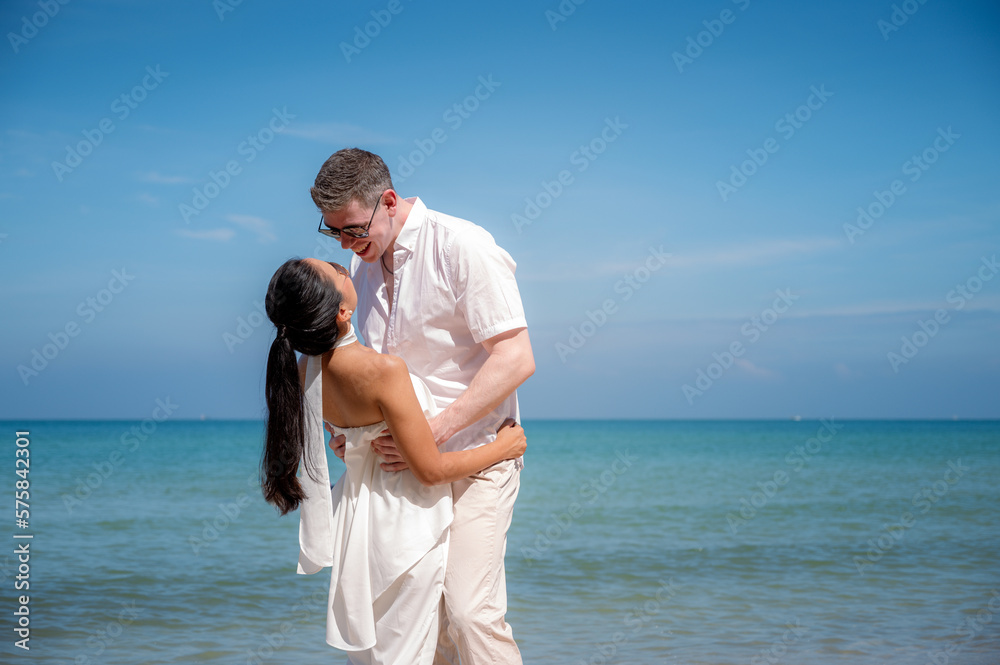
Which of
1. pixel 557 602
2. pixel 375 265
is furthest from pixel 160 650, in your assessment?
pixel 375 265

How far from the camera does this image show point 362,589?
9.61 feet

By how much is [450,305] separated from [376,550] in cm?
93

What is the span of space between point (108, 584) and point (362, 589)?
6.71m

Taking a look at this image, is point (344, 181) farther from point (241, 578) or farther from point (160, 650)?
point (241, 578)

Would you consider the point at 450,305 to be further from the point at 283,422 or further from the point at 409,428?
the point at 283,422

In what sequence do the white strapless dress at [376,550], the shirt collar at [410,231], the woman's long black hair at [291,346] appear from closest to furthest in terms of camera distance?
the woman's long black hair at [291,346] → the white strapless dress at [376,550] → the shirt collar at [410,231]

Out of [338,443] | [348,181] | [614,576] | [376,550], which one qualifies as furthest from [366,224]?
[614,576]

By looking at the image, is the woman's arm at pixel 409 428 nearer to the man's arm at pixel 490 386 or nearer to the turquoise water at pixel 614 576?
the man's arm at pixel 490 386

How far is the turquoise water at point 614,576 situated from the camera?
242 inches

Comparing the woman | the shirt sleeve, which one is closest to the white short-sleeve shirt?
the shirt sleeve

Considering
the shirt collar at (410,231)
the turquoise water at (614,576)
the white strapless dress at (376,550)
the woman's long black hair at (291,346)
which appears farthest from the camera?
the turquoise water at (614,576)

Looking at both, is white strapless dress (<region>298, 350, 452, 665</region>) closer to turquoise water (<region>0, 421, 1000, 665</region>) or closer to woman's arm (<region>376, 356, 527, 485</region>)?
woman's arm (<region>376, 356, 527, 485</region>)

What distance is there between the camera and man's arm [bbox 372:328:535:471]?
292 cm

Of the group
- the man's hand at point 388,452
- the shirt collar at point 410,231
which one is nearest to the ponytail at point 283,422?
the man's hand at point 388,452
